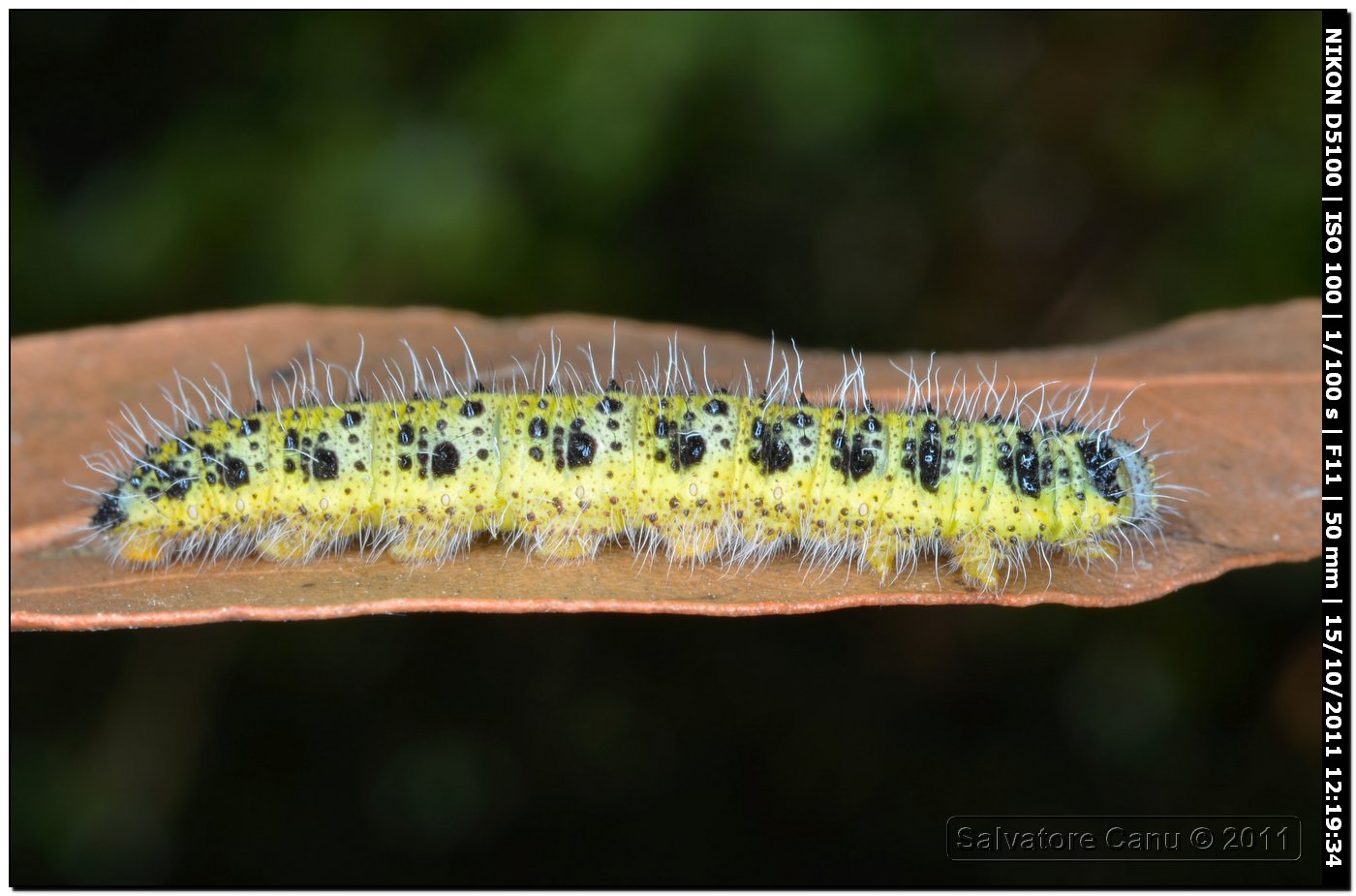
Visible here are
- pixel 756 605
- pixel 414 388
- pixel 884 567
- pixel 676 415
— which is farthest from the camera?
pixel 414 388

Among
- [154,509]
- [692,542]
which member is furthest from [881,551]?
[154,509]

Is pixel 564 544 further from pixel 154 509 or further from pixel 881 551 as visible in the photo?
pixel 154 509

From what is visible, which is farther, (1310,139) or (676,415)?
(1310,139)

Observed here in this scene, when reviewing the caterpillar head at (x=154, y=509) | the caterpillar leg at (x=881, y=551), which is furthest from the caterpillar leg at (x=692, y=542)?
the caterpillar head at (x=154, y=509)

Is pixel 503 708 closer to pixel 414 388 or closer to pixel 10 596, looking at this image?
pixel 414 388

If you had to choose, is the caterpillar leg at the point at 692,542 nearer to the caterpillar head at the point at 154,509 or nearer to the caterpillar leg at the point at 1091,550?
the caterpillar leg at the point at 1091,550

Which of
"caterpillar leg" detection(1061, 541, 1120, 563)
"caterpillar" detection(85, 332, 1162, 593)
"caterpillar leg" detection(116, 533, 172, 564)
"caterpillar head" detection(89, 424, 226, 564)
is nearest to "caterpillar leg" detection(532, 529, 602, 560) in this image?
"caterpillar" detection(85, 332, 1162, 593)

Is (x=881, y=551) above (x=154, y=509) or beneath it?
beneath

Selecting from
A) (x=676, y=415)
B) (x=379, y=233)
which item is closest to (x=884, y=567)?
(x=676, y=415)
